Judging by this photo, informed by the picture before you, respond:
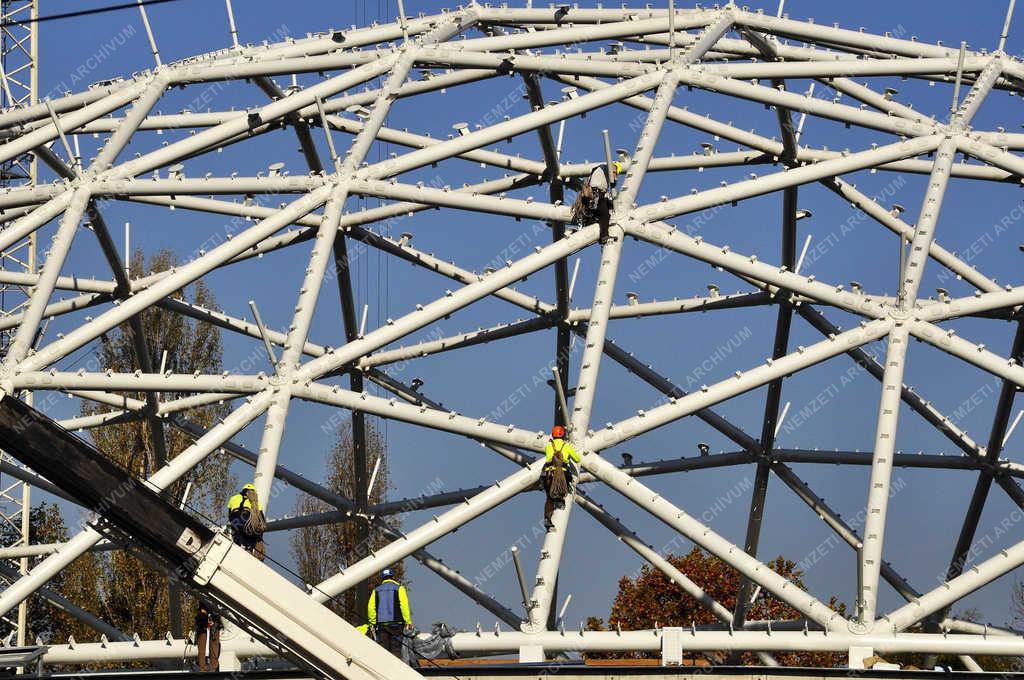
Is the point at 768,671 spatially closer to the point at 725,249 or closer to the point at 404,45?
the point at 725,249

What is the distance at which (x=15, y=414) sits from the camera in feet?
→ 73.6

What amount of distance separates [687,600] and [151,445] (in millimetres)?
32686

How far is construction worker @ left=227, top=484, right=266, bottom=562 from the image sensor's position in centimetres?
2914

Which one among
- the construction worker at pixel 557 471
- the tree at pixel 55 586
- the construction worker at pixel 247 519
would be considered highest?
the tree at pixel 55 586

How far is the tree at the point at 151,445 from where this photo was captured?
65.9 m

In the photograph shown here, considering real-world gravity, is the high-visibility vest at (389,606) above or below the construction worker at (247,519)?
below

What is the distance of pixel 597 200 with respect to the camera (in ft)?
110

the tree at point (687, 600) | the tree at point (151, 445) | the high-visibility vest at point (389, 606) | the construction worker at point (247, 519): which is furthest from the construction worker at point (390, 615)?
the tree at point (687, 600)

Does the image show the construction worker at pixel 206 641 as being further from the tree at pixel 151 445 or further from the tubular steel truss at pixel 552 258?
the tree at pixel 151 445

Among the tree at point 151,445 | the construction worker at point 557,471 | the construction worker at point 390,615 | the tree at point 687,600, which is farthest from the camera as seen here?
the tree at point 687,600

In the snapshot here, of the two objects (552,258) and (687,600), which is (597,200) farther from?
(687,600)

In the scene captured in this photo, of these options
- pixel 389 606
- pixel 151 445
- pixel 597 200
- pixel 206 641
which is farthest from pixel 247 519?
pixel 151 445

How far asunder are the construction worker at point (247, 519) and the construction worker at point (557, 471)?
17.6 ft

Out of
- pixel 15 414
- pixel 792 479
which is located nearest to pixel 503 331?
pixel 792 479
